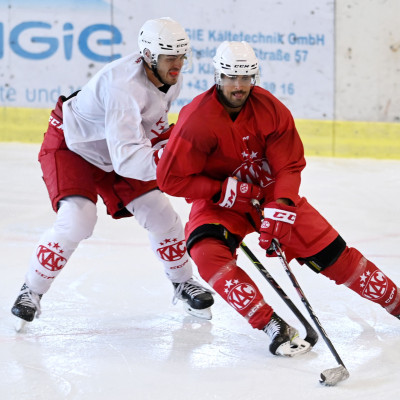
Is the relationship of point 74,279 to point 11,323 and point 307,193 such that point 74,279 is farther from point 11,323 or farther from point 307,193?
point 307,193

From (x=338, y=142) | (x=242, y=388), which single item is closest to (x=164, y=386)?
(x=242, y=388)

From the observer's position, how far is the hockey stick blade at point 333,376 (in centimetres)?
229

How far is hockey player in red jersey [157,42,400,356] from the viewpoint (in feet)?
8.56

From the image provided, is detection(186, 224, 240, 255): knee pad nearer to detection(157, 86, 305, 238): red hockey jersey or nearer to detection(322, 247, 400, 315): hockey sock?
detection(157, 86, 305, 238): red hockey jersey

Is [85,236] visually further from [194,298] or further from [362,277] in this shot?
[362,277]

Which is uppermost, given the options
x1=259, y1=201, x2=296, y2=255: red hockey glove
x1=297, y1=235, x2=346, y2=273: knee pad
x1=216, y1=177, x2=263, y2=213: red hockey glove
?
x1=216, y1=177, x2=263, y2=213: red hockey glove

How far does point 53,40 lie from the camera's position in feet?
20.1

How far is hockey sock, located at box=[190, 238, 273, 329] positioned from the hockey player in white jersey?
1.04 feet

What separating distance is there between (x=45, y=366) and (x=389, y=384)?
0.96 metres

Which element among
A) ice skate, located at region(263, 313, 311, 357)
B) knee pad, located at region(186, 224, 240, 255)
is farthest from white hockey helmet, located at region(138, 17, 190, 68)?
ice skate, located at region(263, 313, 311, 357)

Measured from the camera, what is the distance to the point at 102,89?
2.86 metres

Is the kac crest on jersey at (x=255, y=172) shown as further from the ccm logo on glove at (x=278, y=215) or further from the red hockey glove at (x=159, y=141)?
the red hockey glove at (x=159, y=141)

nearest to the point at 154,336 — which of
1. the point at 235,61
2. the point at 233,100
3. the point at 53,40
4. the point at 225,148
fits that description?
the point at 225,148

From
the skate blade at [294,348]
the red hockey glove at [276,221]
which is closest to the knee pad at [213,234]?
the red hockey glove at [276,221]
